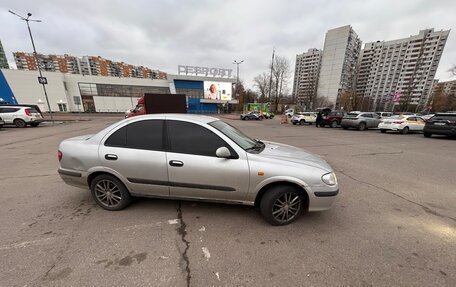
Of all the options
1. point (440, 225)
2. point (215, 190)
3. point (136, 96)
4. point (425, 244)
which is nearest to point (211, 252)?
point (215, 190)

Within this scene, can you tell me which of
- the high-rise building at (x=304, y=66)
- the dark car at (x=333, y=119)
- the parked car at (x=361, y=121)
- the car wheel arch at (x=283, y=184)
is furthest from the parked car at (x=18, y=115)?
Result: the high-rise building at (x=304, y=66)

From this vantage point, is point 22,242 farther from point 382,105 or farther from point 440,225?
point 382,105

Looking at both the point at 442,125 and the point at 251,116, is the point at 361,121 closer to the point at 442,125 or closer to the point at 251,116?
the point at 442,125

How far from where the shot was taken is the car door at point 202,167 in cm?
267

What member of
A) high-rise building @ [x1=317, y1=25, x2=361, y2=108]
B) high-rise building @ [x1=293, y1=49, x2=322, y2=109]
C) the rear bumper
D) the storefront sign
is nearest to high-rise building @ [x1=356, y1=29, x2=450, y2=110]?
high-rise building @ [x1=317, y1=25, x2=361, y2=108]

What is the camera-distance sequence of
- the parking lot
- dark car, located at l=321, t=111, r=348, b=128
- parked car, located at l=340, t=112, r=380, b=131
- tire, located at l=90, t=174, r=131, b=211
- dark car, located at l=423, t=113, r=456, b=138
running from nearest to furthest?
the parking lot, tire, located at l=90, t=174, r=131, b=211, dark car, located at l=423, t=113, r=456, b=138, parked car, located at l=340, t=112, r=380, b=131, dark car, located at l=321, t=111, r=348, b=128

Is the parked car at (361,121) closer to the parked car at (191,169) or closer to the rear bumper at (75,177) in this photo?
the parked car at (191,169)

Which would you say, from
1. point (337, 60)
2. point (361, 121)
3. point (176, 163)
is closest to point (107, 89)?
point (361, 121)

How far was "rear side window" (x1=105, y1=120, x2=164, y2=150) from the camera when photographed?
2.87 metres

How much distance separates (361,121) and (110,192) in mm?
19172

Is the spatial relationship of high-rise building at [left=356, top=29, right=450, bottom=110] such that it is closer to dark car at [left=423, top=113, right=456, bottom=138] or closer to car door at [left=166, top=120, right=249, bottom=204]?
dark car at [left=423, top=113, right=456, bottom=138]

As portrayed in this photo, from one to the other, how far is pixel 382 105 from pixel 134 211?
87.4 m

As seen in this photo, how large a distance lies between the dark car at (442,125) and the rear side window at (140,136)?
16.1 m

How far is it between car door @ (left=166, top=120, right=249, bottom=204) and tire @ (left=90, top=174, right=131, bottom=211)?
87cm
